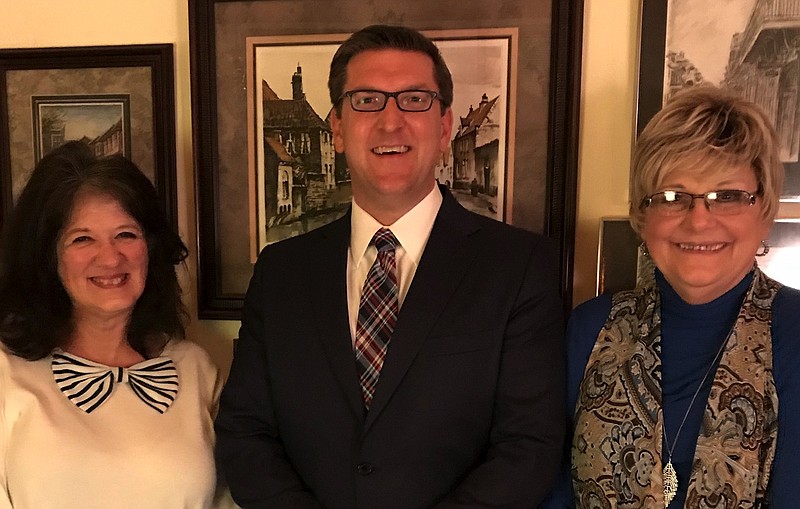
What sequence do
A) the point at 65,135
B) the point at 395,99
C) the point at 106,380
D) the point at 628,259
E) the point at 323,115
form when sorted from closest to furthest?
the point at 395,99
the point at 106,380
the point at 628,259
the point at 323,115
the point at 65,135

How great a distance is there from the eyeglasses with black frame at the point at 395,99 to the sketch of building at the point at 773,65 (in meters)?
0.73

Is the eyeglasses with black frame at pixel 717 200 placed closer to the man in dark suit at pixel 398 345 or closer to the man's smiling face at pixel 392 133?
the man in dark suit at pixel 398 345

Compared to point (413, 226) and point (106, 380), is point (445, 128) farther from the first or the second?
point (106, 380)

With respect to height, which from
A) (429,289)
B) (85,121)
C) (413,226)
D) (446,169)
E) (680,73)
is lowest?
(429,289)

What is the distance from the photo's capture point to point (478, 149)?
1.68 metres

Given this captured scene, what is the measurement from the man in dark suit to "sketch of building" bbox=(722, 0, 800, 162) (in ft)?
2.11

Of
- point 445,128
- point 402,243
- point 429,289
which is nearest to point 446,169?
point 445,128

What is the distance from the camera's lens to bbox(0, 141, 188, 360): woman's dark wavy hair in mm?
1510

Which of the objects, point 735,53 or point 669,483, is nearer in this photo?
point 669,483

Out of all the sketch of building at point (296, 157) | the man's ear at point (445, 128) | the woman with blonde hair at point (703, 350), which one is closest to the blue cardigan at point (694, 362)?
the woman with blonde hair at point (703, 350)

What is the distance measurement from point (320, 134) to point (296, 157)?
0.09 m

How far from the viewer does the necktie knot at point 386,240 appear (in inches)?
56.4

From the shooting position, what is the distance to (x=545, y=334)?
52.9 inches

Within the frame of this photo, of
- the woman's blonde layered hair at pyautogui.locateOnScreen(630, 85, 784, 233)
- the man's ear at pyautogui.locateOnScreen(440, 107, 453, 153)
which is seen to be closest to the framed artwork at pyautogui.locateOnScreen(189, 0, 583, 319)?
the man's ear at pyautogui.locateOnScreen(440, 107, 453, 153)
